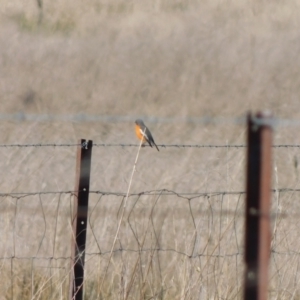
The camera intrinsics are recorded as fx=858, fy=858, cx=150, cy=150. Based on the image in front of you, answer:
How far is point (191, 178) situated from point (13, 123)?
3207mm

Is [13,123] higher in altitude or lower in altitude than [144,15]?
lower

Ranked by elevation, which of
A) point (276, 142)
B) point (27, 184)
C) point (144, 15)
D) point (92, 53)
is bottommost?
point (27, 184)

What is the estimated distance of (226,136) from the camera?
12945 millimetres

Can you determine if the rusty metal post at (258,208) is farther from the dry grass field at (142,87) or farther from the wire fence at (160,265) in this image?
the dry grass field at (142,87)

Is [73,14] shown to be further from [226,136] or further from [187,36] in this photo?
[226,136]

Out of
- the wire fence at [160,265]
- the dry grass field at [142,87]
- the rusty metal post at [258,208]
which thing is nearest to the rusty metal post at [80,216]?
the wire fence at [160,265]

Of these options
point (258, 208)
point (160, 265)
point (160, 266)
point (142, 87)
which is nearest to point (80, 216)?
point (160, 266)

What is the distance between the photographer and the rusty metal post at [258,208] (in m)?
2.16

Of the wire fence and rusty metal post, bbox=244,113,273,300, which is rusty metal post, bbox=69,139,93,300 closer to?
the wire fence

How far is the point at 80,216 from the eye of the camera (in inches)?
168

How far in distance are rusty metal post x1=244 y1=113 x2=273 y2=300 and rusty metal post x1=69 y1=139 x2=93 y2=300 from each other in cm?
209

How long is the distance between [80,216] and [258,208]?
2.17 meters

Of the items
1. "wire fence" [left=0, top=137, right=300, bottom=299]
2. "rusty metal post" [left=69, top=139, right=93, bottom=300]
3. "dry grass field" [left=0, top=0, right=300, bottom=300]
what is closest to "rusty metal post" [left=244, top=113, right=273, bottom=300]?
"wire fence" [left=0, top=137, right=300, bottom=299]

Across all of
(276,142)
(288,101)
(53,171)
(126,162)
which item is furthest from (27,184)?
(288,101)
